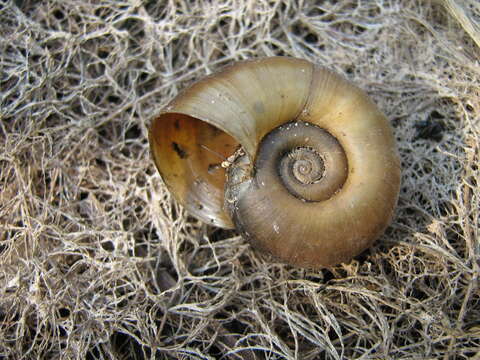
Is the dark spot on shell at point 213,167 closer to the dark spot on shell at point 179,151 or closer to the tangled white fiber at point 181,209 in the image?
the dark spot on shell at point 179,151

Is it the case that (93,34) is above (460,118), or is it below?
below

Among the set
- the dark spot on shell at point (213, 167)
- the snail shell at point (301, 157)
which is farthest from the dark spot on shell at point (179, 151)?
the snail shell at point (301, 157)

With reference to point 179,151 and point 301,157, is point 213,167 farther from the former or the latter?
point 301,157

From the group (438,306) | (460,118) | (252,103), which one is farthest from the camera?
(460,118)

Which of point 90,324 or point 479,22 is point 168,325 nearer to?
point 90,324

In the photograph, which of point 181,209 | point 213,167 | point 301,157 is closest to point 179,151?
point 213,167

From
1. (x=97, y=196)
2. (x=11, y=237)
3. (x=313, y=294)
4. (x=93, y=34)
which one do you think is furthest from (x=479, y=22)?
(x=11, y=237)
